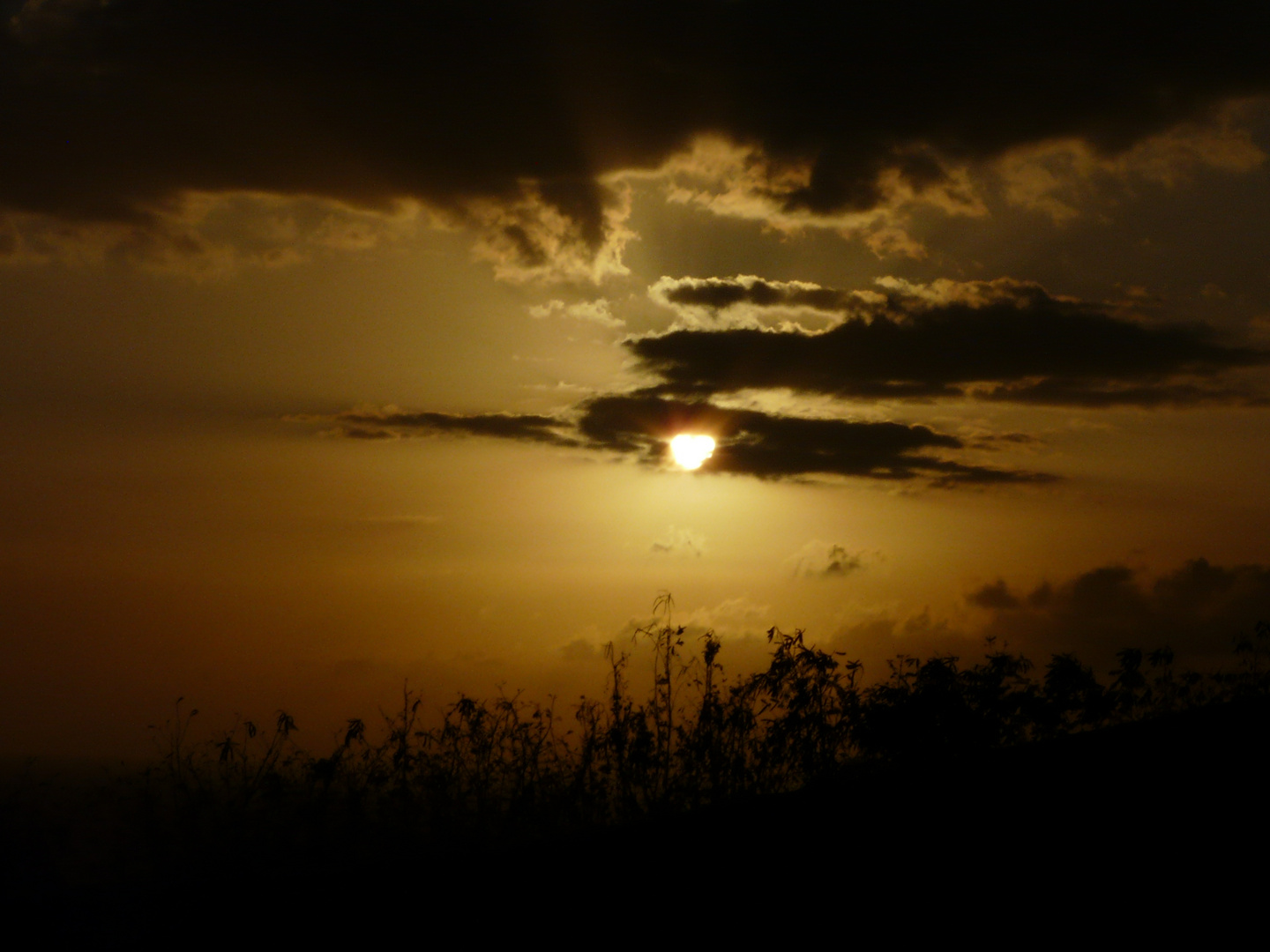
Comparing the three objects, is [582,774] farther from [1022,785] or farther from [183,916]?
[1022,785]

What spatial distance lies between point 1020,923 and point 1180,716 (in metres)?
4.76

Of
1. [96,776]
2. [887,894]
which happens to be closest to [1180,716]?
[887,894]

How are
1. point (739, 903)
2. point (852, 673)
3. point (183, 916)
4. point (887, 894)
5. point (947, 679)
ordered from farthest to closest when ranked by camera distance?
1. point (947, 679)
2. point (852, 673)
3. point (183, 916)
4. point (739, 903)
5. point (887, 894)

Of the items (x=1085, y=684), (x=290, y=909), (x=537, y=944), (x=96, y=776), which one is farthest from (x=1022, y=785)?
(x=96, y=776)

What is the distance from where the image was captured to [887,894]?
22.6ft

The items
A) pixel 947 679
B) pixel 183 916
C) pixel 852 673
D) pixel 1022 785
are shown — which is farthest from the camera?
pixel 947 679

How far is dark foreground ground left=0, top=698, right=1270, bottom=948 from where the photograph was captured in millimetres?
6309

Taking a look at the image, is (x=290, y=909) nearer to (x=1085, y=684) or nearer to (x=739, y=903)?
(x=739, y=903)

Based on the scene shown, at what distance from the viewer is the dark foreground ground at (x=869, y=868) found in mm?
6309

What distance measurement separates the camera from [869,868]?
294 inches

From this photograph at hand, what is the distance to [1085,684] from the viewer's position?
1617cm

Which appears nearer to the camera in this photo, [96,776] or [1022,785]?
[1022,785]

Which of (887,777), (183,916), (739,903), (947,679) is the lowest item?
(183,916)

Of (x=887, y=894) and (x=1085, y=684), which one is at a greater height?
(x=1085, y=684)
